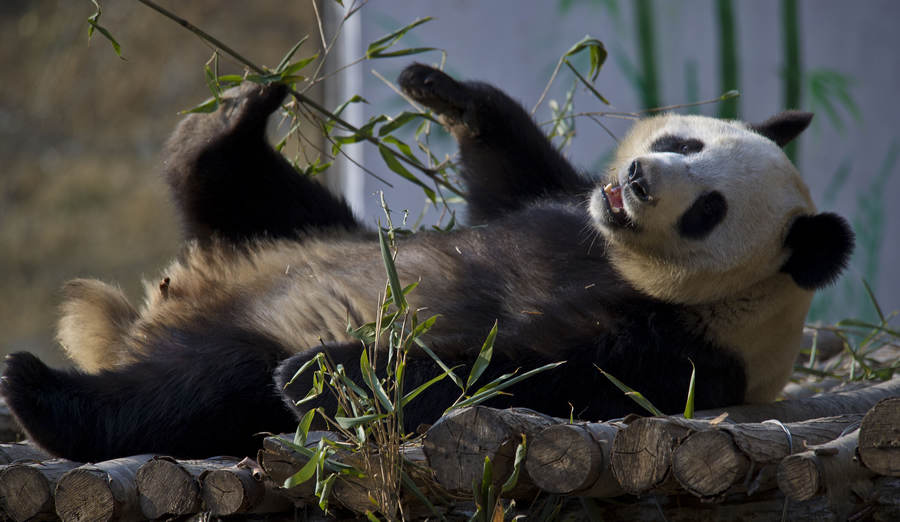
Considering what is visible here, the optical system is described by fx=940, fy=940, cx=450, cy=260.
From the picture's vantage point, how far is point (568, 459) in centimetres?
186

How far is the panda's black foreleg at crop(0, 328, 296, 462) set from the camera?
8.67ft

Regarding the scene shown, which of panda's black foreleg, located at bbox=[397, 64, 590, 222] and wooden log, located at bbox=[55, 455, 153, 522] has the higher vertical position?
panda's black foreleg, located at bbox=[397, 64, 590, 222]

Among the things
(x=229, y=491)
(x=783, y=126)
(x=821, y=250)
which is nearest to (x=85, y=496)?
(x=229, y=491)

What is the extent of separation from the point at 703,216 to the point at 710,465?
3.61 ft

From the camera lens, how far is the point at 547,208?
125 inches

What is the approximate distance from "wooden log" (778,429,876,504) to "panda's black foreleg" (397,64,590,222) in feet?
5.59

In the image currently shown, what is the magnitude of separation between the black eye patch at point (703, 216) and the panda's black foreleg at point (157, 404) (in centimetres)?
126

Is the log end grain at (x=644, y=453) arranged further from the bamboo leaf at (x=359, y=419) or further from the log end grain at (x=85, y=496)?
the log end grain at (x=85, y=496)

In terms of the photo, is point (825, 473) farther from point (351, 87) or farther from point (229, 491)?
point (351, 87)

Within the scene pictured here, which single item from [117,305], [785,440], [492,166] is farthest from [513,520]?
[117,305]

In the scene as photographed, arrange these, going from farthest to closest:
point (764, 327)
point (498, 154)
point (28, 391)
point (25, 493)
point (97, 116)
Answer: point (97, 116), point (498, 154), point (764, 327), point (28, 391), point (25, 493)

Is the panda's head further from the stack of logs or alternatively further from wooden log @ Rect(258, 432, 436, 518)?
wooden log @ Rect(258, 432, 436, 518)

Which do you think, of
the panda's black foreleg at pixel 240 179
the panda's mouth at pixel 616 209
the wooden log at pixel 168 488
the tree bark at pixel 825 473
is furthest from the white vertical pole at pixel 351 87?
the tree bark at pixel 825 473

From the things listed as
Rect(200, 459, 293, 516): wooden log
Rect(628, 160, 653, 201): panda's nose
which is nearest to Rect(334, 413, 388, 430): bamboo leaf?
Rect(200, 459, 293, 516): wooden log
